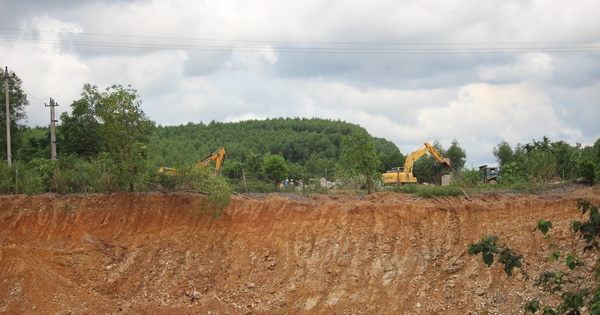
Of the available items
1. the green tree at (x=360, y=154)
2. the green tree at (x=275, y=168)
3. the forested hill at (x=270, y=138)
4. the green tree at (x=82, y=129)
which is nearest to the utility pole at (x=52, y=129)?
the green tree at (x=82, y=129)

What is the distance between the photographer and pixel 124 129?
1786cm

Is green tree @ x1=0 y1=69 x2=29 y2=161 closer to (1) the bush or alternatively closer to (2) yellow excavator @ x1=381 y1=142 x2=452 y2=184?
(2) yellow excavator @ x1=381 y1=142 x2=452 y2=184

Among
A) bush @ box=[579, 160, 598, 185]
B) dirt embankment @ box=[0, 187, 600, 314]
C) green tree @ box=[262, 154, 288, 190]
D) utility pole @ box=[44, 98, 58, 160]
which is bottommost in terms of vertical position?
dirt embankment @ box=[0, 187, 600, 314]

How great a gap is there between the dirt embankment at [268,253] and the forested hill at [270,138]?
33.5m

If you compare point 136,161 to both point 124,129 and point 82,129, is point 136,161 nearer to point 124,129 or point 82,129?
point 124,129

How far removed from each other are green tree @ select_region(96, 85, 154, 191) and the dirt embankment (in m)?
0.88

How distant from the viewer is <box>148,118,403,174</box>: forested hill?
→ 5838 cm

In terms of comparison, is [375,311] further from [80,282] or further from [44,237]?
[44,237]

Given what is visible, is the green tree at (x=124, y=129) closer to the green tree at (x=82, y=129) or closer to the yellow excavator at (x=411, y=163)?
the green tree at (x=82, y=129)

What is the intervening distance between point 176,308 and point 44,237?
190 inches

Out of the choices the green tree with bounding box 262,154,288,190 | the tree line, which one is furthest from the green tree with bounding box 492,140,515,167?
the green tree with bounding box 262,154,288,190

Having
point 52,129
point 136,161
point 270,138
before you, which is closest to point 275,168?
point 136,161

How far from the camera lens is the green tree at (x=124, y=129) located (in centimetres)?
1764

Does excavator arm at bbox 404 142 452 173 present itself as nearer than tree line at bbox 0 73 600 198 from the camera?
No
